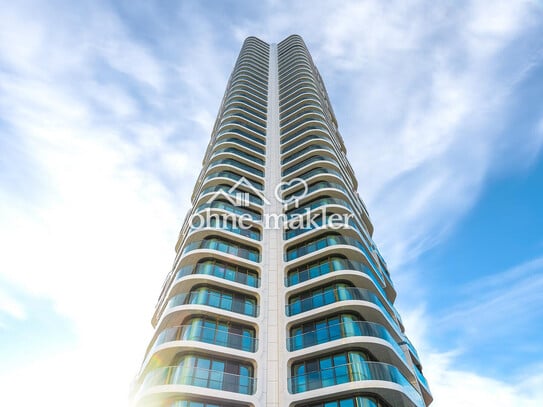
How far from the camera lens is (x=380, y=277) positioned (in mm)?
25094

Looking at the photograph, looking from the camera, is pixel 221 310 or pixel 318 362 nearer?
pixel 318 362

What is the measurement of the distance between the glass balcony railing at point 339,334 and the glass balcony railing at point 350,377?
1.64m

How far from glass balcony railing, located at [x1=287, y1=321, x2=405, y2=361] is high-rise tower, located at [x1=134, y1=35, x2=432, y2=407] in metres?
0.05

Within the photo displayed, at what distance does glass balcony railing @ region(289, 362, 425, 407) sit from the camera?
1612 cm

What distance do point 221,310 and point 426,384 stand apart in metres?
13.0

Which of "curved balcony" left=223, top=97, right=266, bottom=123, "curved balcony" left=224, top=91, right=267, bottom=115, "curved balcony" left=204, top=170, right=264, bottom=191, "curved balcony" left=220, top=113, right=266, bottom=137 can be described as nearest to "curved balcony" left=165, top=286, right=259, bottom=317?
"curved balcony" left=204, top=170, right=264, bottom=191

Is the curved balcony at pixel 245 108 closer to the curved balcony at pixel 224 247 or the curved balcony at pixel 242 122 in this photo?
the curved balcony at pixel 242 122

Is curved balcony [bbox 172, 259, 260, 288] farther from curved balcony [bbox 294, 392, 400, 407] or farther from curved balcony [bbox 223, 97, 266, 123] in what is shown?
curved balcony [bbox 223, 97, 266, 123]

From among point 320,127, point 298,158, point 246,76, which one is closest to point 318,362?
point 298,158

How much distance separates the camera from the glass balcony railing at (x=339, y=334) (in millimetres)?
18031

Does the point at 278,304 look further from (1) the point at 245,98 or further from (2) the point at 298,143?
(1) the point at 245,98

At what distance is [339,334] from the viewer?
719 inches

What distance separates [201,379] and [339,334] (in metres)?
7.05

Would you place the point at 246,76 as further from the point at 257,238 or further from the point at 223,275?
the point at 223,275
